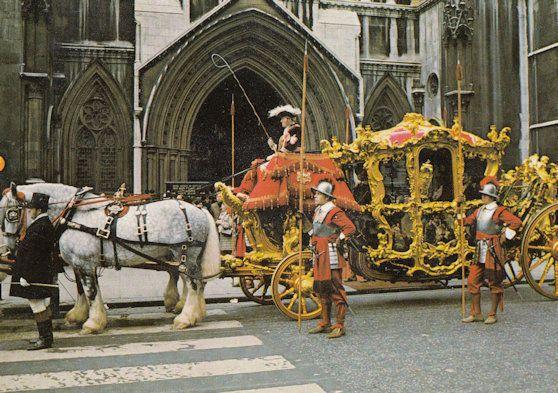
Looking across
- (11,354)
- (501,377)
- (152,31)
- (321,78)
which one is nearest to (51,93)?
(152,31)

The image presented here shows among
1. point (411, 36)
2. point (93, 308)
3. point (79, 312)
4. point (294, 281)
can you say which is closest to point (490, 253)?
point (294, 281)

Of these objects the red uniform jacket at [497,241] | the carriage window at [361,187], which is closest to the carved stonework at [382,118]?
the carriage window at [361,187]

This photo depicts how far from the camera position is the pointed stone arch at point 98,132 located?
600 inches

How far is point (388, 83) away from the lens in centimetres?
1756

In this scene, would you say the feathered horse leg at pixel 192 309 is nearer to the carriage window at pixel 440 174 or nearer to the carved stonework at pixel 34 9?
the carriage window at pixel 440 174

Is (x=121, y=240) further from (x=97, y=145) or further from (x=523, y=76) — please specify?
(x=523, y=76)

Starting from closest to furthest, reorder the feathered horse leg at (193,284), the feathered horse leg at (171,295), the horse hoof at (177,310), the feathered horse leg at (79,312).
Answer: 1. the feathered horse leg at (193,284)
2. the feathered horse leg at (79,312)
3. the horse hoof at (177,310)
4. the feathered horse leg at (171,295)

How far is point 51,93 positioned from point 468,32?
438 inches

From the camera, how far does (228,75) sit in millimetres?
16609

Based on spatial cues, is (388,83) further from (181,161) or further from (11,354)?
(11,354)

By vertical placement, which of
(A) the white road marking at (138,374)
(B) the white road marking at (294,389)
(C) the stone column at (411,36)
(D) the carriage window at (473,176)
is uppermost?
(C) the stone column at (411,36)

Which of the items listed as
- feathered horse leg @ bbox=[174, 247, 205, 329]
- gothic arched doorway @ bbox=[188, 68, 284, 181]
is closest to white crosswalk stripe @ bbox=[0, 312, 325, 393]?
feathered horse leg @ bbox=[174, 247, 205, 329]

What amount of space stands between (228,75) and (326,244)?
11.1 meters

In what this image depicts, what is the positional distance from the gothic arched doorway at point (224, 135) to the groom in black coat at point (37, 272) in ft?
42.3
